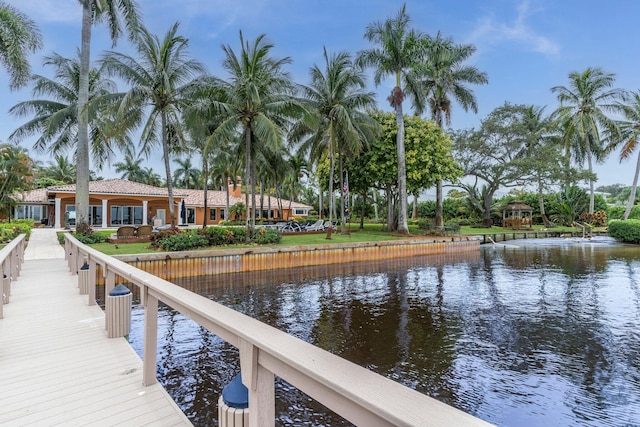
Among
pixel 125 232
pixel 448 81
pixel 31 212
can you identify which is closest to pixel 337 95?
pixel 448 81

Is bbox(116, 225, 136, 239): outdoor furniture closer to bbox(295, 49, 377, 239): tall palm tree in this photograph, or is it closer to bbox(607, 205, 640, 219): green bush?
bbox(295, 49, 377, 239): tall palm tree

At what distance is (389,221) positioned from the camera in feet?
84.6

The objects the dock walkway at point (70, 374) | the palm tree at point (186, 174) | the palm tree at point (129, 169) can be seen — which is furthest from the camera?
the palm tree at point (129, 169)

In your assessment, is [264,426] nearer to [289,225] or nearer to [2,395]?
[2,395]

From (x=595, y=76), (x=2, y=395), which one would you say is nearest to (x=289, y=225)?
(x=2, y=395)

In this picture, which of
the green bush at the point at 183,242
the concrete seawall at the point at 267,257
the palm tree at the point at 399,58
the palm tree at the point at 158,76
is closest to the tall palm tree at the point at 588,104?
the palm tree at the point at 399,58

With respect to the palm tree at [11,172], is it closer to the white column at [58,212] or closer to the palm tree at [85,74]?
the white column at [58,212]

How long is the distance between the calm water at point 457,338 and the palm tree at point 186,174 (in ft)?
131

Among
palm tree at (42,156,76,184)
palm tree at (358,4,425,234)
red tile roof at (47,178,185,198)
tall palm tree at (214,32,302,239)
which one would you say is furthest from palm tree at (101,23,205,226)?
palm tree at (42,156,76,184)

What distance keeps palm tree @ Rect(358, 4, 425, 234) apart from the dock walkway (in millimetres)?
18824

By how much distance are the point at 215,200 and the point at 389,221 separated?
61.5 feet

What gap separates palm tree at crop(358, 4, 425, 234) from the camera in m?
21.1

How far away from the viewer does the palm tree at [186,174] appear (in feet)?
159

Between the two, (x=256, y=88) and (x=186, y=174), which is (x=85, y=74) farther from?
(x=186, y=174)
